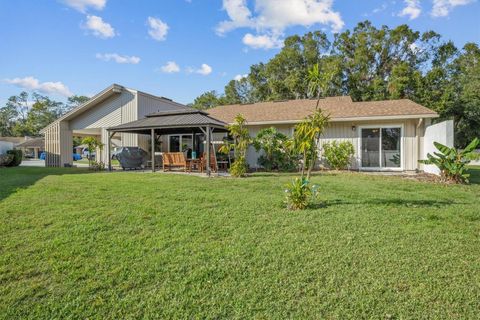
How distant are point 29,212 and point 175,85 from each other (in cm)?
1756

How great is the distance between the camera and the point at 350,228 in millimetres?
4652

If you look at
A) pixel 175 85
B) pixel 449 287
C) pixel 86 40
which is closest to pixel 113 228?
pixel 449 287

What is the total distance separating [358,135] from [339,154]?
1.50m

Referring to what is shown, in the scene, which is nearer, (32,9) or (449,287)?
(449,287)

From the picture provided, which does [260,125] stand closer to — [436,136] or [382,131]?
[382,131]

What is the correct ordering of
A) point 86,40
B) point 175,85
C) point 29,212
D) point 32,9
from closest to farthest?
point 29,212
point 32,9
point 86,40
point 175,85

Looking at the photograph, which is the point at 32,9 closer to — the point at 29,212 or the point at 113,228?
the point at 29,212

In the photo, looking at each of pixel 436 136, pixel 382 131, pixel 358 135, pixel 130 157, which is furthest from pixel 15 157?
pixel 436 136

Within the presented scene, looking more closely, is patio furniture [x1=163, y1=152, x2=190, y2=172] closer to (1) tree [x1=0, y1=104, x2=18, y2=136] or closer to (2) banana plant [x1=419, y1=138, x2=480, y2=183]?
(2) banana plant [x1=419, y1=138, x2=480, y2=183]

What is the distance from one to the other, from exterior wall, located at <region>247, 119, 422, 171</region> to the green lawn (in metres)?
7.82

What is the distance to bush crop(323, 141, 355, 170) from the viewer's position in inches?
533

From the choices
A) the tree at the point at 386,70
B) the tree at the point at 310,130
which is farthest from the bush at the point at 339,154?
the tree at the point at 386,70

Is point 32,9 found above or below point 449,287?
above

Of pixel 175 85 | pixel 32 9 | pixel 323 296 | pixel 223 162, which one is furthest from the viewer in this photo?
pixel 175 85
